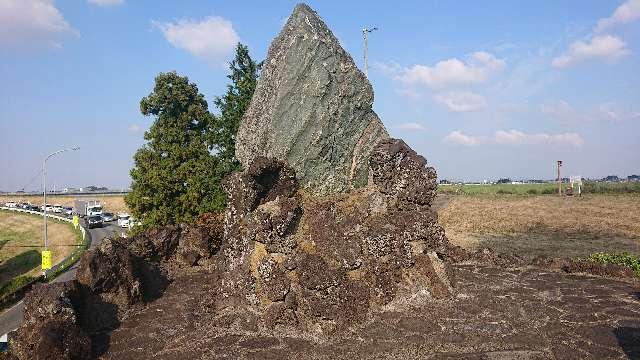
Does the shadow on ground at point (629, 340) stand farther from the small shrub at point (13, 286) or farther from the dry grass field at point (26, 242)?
the dry grass field at point (26, 242)

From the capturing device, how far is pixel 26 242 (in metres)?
52.6

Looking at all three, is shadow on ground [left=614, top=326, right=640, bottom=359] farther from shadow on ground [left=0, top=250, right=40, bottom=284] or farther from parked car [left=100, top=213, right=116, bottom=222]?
parked car [left=100, top=213, right=116, bottom=222]

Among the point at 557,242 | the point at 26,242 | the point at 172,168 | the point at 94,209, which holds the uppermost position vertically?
the point at 172,168

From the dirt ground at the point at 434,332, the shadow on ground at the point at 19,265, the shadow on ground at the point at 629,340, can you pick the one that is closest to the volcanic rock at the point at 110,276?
the dirt ground at the point at 434,332

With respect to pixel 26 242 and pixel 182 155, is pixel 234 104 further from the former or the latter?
pixel 26 242

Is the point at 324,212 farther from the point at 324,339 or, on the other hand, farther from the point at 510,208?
the point at 510,208

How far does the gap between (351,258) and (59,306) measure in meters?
6.73

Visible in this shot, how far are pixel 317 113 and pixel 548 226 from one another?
34.0 meters

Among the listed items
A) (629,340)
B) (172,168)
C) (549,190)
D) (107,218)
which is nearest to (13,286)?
(172,168)

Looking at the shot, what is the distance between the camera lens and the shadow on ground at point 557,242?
91.9ft

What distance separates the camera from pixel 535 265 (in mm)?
17422

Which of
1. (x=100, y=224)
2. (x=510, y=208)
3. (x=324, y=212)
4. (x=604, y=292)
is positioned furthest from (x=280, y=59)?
(x=100, y=224)

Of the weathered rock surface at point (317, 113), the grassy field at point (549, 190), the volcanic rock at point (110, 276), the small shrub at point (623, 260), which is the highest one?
the weathered rock surface at point (317, 113)

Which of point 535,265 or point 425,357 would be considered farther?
point 535,265
